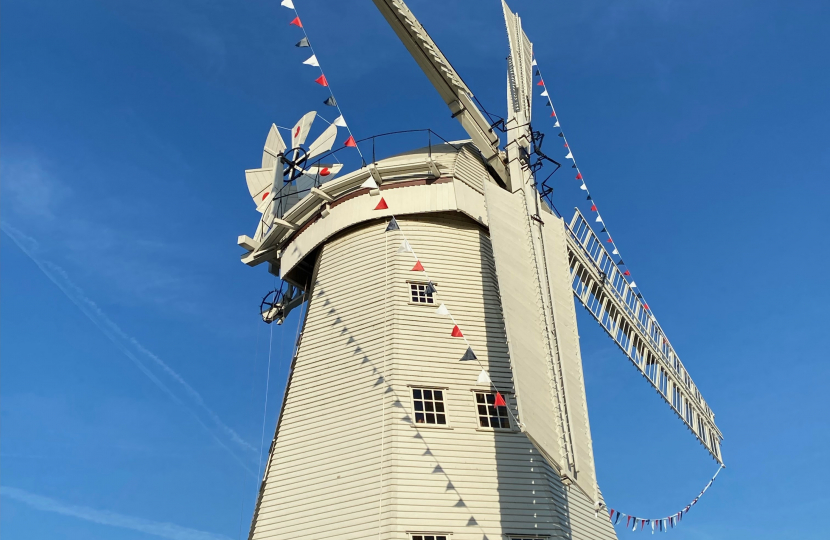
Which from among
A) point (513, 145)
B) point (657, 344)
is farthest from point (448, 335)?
point (657, 344)

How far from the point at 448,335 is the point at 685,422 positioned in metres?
12.5

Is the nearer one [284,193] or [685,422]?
[284,193]

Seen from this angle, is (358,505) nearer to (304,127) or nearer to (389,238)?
(389,238)

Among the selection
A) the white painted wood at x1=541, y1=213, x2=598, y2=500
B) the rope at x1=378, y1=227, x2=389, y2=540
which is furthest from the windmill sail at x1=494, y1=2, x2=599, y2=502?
the rope at x1=378, y1=227, x2=389, y2=540

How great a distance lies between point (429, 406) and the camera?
53.4 feet

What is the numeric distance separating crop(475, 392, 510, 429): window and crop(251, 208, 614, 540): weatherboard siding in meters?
0.18

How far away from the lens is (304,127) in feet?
73.5

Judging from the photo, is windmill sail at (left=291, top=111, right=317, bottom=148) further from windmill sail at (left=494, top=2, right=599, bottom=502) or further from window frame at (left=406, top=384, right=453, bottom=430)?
window frame at (left=406, top=384, right=453, bottom=430)

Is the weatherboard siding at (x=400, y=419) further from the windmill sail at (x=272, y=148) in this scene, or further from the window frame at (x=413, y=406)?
the windmill sail at (x=272, y=148)

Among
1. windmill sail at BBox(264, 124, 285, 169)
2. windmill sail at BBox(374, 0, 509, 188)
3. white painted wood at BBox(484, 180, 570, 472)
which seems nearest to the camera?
white painted wood at BBox(484, 180, 570, 472)

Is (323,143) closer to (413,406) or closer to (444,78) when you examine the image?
(444,78)

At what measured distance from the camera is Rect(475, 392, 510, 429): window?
16.4 m

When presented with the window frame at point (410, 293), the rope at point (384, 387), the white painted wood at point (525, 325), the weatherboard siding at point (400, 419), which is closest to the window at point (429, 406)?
the weatherboard siding at point (400, 419)

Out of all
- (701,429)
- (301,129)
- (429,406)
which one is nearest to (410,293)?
(429,406)
